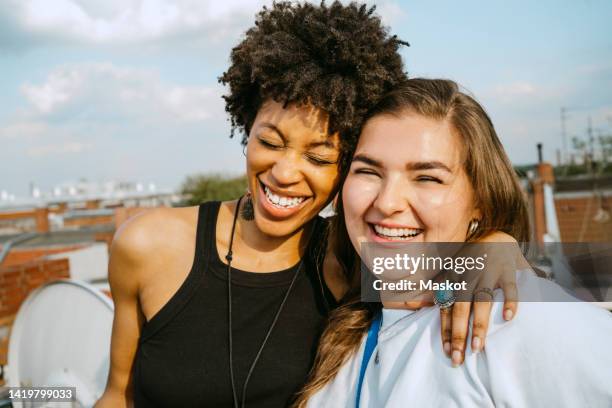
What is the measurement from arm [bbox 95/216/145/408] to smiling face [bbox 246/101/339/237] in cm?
51

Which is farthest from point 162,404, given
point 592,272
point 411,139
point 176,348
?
point 592,272

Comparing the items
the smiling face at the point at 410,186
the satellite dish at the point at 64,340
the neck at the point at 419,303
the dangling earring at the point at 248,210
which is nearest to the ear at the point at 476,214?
the smiling face at the point at 410,186

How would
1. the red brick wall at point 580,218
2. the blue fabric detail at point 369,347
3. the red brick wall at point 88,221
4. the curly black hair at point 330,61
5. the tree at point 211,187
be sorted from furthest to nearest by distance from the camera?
the tree at point 211,187 → the red brick wall at point 88,221 → the red brick wall at point 580,218 → the curly black hair at point 330,61 → the blue fabric detail at point 369,347

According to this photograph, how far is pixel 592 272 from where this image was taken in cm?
219

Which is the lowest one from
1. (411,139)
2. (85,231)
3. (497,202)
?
(85,231)

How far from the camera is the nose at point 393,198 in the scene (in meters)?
1.68

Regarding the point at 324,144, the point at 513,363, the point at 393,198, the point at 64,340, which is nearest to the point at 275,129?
the point at 324,144

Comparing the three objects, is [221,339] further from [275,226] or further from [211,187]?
[211,187]

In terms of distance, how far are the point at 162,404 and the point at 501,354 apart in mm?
1266

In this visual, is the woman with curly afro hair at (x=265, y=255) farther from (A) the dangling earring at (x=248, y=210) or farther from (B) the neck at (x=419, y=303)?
(B) the neck at (x=419, y=303)

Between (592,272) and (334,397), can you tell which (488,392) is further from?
(592,272)

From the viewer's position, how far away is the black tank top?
6.36 feet

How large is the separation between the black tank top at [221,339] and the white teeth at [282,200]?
284 mm

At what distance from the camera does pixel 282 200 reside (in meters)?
2.07
